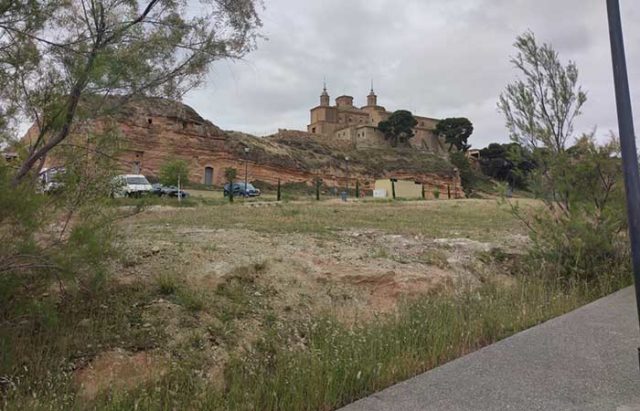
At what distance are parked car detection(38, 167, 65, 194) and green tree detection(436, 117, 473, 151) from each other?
99.8 m

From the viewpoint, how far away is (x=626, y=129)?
10.1ft

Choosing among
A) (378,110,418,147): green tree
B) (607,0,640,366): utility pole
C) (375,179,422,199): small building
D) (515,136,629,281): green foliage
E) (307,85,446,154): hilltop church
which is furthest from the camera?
(307,85,446,154): hilltop church

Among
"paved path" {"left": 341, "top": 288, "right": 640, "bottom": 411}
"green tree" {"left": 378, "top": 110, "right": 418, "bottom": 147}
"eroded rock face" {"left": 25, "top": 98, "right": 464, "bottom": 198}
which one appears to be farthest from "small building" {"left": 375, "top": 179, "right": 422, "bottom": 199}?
"paved path" {"left": 341, "top": 288, "right": 640, "bottom": 411}

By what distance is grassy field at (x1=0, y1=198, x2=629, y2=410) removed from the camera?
11.6 feet

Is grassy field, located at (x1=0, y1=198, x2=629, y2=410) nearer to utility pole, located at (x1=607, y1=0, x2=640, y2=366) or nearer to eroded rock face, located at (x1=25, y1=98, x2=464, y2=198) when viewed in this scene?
utility pole, located at (x1=607, y1=0, x2=640, y2=366)

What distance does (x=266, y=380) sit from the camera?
3.63 meters

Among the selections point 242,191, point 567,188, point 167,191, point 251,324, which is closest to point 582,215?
point 567,188

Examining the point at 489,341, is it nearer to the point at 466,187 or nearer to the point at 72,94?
the point at 72,94

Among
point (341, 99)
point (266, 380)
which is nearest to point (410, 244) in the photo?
point (266, 380)

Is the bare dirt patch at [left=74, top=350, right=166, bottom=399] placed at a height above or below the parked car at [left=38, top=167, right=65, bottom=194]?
below

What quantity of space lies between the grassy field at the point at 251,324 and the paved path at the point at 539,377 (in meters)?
0.29

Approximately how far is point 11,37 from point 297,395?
11.9ft

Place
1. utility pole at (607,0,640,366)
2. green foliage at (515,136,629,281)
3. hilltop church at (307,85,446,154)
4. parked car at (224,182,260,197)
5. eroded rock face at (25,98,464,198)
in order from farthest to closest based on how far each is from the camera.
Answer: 1. hilltop church at (307,85,446,154)
2. eroded rock face at (25,98,464,198)
3. parked car at (224,182,260,197)
4. green foliage at (515,136,629,281)
5. utility pole at (607,0,640,366)

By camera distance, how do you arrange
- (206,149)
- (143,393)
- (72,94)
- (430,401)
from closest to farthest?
(430,401), (143,393), (72,94), (206,149)
